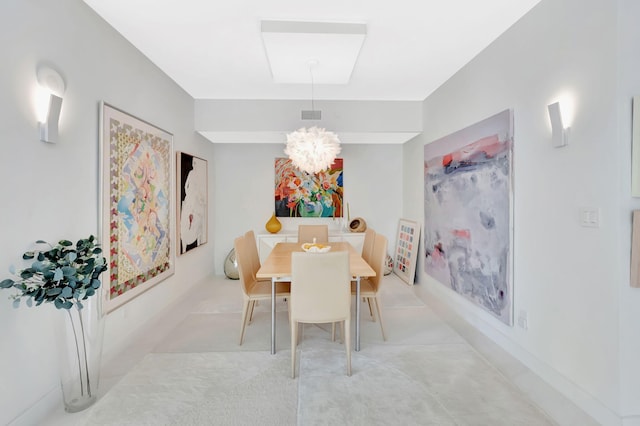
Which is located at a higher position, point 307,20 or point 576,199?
point 307,20

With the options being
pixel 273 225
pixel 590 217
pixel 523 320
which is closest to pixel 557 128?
pixel 590 217

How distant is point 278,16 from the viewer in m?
2.26

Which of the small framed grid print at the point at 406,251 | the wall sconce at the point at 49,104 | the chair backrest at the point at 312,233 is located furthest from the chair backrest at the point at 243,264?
the small framed grid print at the point at 406,251

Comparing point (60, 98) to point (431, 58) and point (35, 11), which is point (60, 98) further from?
point (431, 58)

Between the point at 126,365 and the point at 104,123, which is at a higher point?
the point at 104,123

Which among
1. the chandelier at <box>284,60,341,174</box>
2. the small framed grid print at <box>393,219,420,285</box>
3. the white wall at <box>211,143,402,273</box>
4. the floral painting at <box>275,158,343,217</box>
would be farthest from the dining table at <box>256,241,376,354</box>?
the white wall at <box>211,143,402,273</box>

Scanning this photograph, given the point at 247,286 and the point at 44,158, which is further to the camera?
the point at 247,286

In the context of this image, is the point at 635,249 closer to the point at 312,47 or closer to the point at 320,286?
the point at 320,286

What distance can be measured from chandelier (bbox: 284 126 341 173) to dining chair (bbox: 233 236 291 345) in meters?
0.97

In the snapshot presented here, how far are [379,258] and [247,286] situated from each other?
1.25m

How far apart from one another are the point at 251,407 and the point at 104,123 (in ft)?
7.45

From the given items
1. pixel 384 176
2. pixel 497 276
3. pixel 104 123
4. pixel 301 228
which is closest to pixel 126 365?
pixel 104 123

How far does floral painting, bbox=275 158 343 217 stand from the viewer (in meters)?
5.06

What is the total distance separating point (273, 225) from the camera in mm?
4828
